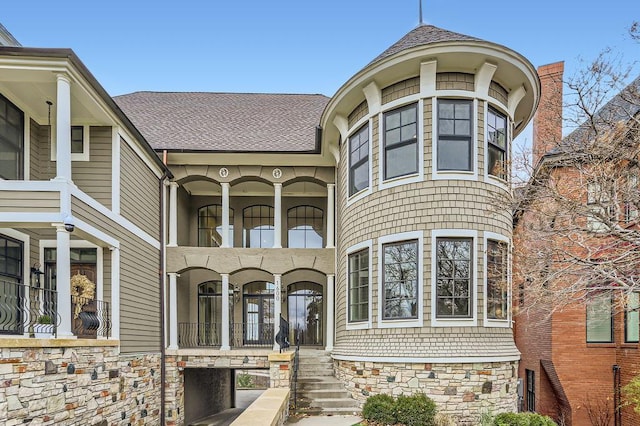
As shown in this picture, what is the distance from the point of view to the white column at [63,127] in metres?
7.32

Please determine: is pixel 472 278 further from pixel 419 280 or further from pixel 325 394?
→ pixel 325 394

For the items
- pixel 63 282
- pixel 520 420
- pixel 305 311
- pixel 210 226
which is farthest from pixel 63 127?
pixel 305 311

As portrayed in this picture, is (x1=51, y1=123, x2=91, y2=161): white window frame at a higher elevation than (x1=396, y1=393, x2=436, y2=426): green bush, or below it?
higher

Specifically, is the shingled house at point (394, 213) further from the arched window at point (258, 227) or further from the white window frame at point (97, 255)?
the arched window at point (258, 227)

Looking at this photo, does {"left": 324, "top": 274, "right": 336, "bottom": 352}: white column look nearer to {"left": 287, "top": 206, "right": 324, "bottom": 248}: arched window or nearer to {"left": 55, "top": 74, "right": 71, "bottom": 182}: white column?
{"left": 287, "top": 206, "right": 324, "bottom": 248}: arched window

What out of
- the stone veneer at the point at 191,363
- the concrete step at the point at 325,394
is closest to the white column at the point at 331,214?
the stone veneer at the point at 191,363

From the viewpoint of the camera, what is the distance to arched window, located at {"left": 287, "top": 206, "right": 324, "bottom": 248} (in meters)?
15.4

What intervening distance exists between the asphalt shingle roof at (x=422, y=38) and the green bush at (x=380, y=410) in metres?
6.44

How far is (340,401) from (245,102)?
451 inches

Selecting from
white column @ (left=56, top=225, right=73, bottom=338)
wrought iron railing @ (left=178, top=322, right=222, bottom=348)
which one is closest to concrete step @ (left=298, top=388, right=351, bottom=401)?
white column @ (left=56, top=225, right=73, bottom=338)

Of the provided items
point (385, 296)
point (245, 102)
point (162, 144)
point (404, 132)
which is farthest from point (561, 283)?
point (245, 102)

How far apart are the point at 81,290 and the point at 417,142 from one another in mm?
7452

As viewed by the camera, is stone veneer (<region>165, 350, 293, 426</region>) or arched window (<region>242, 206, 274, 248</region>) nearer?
stone veneer (<region>165, 350, 293, 426</region>)

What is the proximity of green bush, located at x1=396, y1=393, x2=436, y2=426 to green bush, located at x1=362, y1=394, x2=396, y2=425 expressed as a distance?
11 cm
